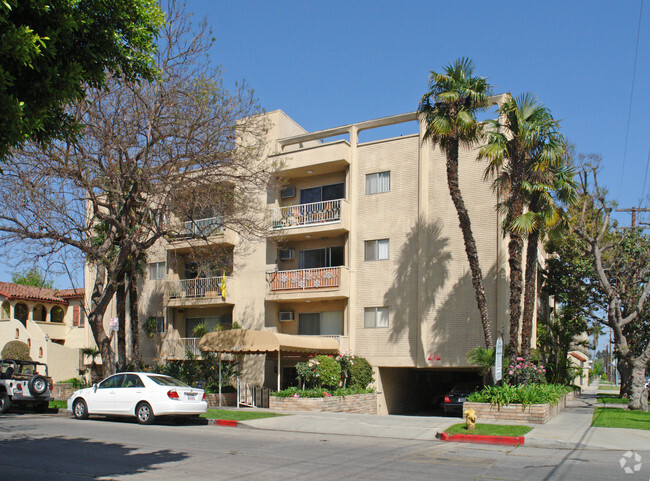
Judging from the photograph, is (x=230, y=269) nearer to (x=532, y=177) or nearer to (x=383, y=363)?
(x=383, y=363)

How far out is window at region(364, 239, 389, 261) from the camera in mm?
27594

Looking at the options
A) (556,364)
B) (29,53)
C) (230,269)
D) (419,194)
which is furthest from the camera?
(556,364)

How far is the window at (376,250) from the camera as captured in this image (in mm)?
27594

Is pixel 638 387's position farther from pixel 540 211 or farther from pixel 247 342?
pixel 247 342

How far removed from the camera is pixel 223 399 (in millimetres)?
24688

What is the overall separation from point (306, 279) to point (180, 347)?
319 inches

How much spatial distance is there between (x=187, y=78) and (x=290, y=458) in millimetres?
13502

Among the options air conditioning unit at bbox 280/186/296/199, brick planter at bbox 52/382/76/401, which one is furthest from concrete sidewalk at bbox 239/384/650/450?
brick planter at bbox 52/382/76/401

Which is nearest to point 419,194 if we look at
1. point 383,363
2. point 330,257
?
point 330,257

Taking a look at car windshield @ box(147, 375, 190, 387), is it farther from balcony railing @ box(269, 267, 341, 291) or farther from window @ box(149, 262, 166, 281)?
window @ box(149, 262, 166, 281)

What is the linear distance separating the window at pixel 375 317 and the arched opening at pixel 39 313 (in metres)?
26.0

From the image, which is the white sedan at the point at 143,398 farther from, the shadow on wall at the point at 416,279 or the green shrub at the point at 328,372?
the shadow on wall at the point at 416,279

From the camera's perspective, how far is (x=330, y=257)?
2914cm

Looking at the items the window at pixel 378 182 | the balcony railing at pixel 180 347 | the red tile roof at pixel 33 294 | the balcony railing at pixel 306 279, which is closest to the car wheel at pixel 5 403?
the balcony railing at pixel 180 347
